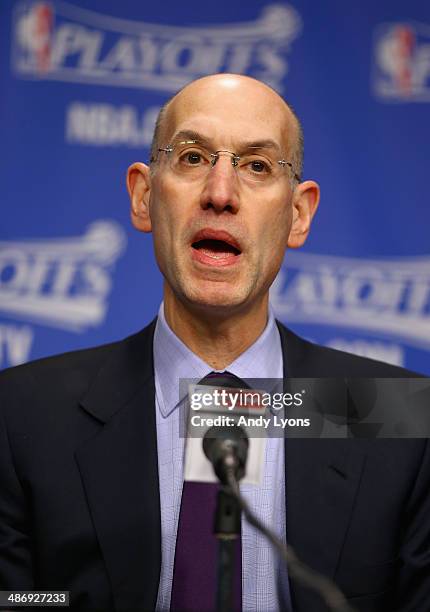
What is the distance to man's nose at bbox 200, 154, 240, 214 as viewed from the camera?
1.52 meters

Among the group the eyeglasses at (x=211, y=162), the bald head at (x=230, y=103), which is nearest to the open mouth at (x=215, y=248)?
the eyeglasses at (x=211, y=162)

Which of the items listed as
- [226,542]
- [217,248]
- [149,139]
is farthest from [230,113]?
[226,542]

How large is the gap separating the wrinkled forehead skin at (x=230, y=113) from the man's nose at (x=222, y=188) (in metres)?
0.05

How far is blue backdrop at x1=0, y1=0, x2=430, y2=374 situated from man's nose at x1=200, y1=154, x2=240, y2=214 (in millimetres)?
828

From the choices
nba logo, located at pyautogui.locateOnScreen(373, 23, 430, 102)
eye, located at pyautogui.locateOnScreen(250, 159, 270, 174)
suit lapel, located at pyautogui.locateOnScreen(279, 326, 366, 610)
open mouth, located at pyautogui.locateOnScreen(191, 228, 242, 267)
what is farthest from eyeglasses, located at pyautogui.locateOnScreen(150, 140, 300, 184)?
nba logo, located at pyautogui.locateOnScreen(373, 23, 430, 102)

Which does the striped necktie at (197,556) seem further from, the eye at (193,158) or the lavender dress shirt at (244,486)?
the eye at (193,158)

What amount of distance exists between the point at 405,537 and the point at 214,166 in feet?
2.46

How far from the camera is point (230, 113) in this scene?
160 cm

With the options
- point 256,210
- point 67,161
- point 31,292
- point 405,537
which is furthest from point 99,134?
point 405,537

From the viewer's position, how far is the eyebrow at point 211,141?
1.59 meters

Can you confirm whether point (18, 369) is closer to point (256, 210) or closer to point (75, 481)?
point (75, 481)

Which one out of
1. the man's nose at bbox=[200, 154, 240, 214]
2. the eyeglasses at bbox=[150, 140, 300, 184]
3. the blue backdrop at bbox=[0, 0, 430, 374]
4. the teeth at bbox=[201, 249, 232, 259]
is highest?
the blue backdrop at bbox=[0, 0, 430, 374]

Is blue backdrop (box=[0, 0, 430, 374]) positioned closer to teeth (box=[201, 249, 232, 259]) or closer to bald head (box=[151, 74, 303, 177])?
bald head (box=[151, 74, 303, 177])

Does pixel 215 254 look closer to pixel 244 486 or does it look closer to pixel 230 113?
pixel 230 113
